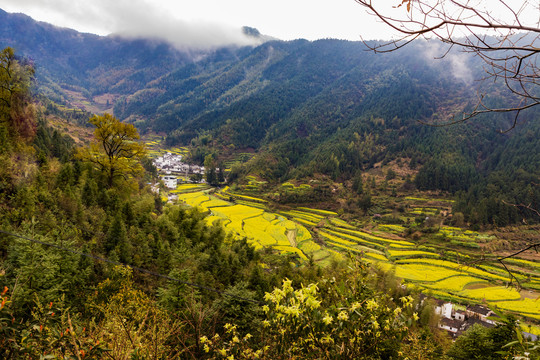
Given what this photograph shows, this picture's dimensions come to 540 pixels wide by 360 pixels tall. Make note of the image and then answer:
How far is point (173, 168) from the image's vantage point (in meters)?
73.0

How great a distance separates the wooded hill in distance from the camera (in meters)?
57.8

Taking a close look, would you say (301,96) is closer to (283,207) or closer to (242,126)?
(242,126)

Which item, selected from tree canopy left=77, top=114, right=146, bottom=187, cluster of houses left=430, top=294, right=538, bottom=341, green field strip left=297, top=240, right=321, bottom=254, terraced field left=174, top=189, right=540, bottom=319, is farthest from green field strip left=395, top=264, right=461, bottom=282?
tree canopy left=77, top=114, right=146, bottom=187

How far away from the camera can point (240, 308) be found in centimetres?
1081

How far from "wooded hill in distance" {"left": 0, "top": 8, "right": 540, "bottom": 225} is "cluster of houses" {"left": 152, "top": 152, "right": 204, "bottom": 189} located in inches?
319

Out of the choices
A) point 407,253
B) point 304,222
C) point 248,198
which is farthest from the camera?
point 248,198

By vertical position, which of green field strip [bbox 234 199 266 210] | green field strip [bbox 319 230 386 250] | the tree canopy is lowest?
green field strip [bbox 234 199 266 210]

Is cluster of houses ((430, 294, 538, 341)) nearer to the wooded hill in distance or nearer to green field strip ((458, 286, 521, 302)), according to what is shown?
green field strip ((458, 286, 521, 302))

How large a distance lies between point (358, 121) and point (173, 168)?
2531 inches

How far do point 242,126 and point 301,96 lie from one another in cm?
4970

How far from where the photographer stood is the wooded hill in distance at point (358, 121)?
5784cm

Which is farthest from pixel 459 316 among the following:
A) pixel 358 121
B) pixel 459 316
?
pixel 358 121

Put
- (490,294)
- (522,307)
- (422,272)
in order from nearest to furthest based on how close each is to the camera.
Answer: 1. (522,307)
2. (490,294)
3. (422,272)

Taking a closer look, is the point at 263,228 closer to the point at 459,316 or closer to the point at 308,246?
the point at 308,246
